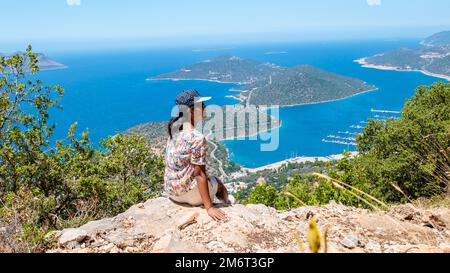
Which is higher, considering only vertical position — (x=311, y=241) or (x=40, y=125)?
(x=311, y=241)

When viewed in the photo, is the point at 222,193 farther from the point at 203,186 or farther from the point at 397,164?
the point at 397,164

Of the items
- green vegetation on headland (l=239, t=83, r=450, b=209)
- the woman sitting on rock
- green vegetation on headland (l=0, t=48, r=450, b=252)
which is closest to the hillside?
green vegetation on headland (l=239, t=83, r=450, b=209)

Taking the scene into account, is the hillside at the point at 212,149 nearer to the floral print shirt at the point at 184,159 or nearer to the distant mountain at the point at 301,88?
the distant mountain at the point at 301,88

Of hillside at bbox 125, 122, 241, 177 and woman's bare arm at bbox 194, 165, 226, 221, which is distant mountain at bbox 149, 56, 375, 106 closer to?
hillside at bbox 125, 122, 241, 177

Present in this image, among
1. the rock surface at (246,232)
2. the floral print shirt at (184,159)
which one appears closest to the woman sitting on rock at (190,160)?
the floral print shirt at (184,159)

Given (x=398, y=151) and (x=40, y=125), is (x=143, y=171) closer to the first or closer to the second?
(x=40, y=125)

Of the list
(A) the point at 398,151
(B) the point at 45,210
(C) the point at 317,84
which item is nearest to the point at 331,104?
(C) the point at 317,84
